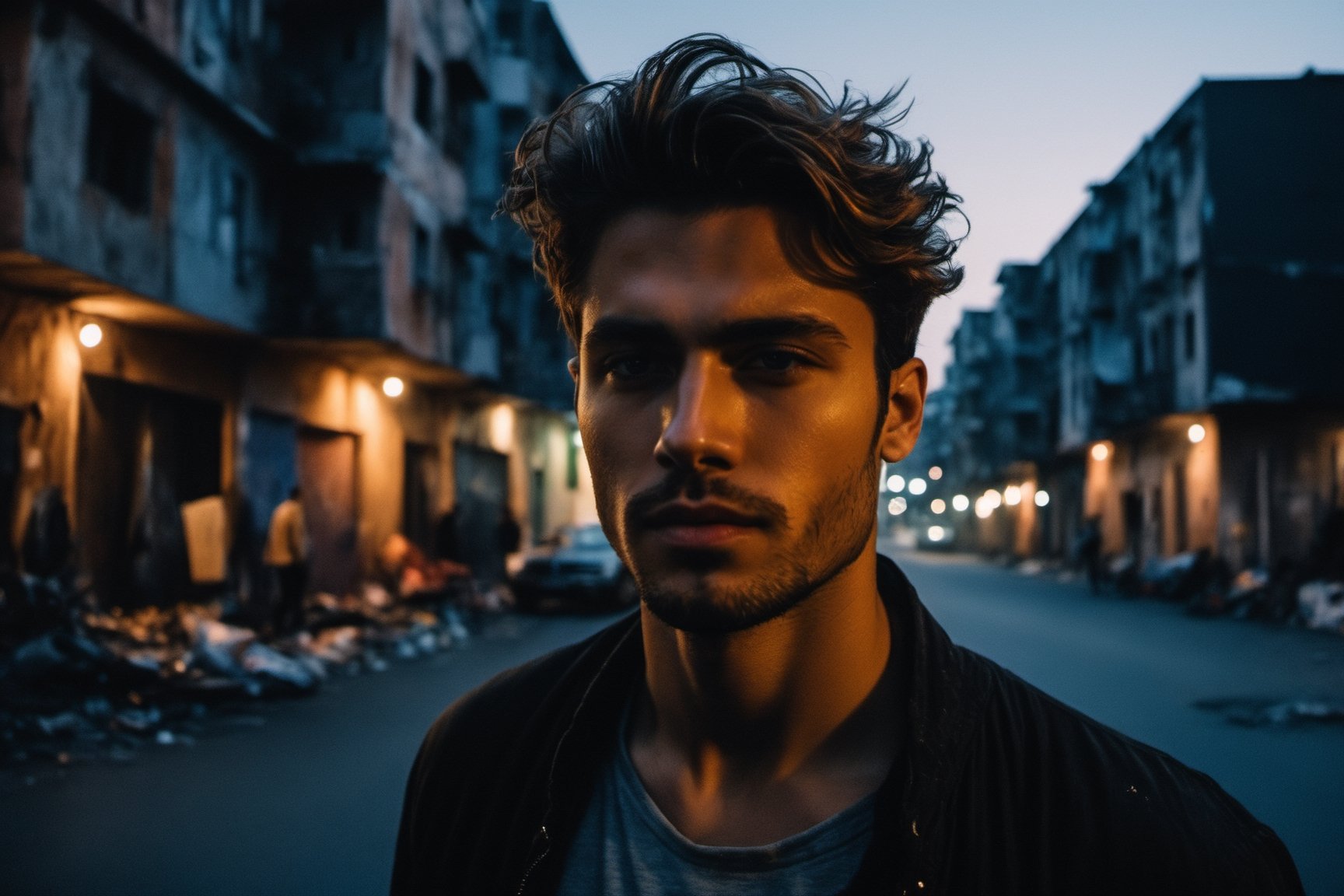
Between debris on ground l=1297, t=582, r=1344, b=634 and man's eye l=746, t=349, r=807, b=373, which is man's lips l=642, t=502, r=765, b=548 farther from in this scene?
debris on ground l=1297, t=582, r=1344, b=634

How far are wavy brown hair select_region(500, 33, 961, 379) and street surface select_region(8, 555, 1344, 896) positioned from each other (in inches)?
147

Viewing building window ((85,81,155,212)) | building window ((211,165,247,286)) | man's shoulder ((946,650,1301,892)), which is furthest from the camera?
building window ((211,165,247,286))

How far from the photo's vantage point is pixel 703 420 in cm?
173

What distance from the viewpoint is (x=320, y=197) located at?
1906cm

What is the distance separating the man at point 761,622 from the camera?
163cm

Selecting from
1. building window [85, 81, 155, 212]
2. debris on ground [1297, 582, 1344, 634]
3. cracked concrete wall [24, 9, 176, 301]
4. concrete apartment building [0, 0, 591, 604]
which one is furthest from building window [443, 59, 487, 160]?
debris on ground [1297, 582, 1344, 634]

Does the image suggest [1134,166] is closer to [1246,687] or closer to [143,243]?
[1246,687]

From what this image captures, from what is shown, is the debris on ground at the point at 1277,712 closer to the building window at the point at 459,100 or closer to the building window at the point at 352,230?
the building window at the point at 352,230

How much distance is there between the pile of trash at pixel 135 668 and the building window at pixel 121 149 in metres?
5.01

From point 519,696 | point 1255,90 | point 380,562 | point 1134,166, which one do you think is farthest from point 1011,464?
point 519,696

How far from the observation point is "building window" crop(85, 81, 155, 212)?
13.2 meters

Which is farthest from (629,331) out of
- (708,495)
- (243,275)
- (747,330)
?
(243,275)

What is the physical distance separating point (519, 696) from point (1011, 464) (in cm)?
5355

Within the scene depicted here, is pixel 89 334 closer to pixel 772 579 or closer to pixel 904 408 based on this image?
pixel 904 408
